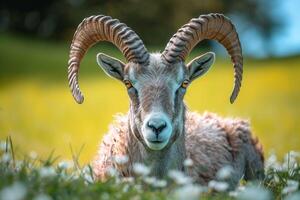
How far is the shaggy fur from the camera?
438 inches

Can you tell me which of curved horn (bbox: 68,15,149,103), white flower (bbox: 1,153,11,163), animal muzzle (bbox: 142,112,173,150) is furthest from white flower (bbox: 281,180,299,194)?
Result: curved horn (bbox: 68,15,149,103)

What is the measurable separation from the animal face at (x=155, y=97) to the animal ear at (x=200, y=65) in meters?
0.24

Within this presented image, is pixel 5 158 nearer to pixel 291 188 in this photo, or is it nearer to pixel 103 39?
pixel 291 188

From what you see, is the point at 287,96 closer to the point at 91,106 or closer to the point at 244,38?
the point at 91,106

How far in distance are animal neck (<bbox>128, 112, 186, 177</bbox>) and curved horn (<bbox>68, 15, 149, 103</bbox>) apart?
1187 mm

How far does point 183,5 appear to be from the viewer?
66375mm

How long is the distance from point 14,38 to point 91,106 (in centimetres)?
2590

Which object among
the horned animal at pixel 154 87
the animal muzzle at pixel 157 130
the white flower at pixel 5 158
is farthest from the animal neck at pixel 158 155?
the white flower at pixel 5 158

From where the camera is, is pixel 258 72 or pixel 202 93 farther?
pixel 258 72

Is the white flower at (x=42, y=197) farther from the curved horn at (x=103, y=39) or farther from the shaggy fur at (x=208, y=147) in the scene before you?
the curved horn at (x=103, y=39)

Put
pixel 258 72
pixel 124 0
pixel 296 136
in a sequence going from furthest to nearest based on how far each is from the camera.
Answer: pixel 124 0
pixel 258 72
pixel 296 136

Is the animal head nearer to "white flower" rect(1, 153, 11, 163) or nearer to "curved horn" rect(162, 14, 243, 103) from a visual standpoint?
"curved horn" rect(162, 14, 243, 103)

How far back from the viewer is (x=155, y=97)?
995 centimetres

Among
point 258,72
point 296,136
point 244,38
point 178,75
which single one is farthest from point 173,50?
point 244,38
